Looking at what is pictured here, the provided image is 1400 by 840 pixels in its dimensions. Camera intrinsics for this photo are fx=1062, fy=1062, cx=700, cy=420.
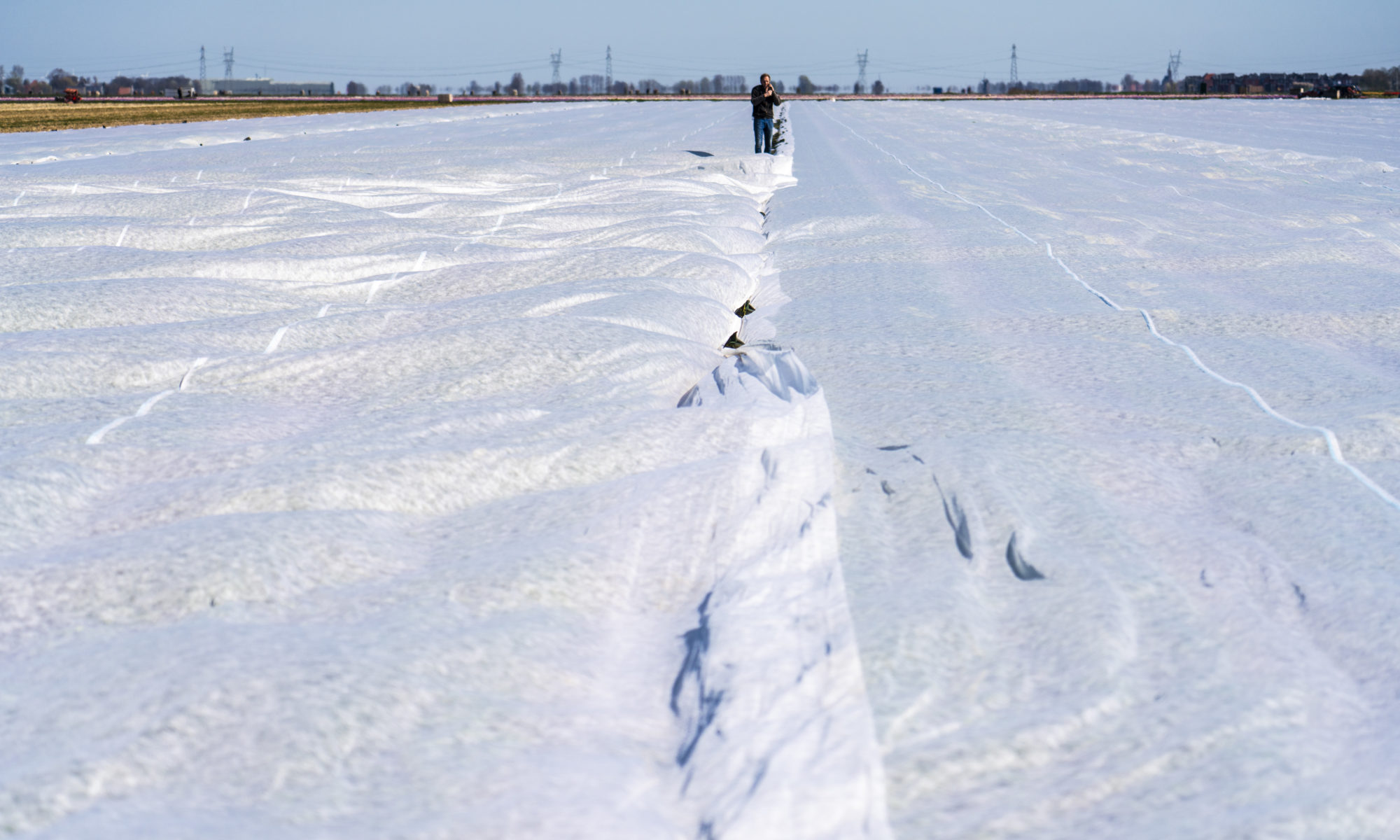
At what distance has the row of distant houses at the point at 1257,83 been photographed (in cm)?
6175

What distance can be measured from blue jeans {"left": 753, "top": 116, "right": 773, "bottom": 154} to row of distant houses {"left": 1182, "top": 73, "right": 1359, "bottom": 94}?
54.5m

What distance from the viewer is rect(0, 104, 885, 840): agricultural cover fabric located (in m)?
1.58

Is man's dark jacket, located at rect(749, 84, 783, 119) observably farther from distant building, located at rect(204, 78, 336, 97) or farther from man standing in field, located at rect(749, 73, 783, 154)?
distant building, located at rect(204, 78, 336, 97)

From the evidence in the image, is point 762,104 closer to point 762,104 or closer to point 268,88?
point 762,104

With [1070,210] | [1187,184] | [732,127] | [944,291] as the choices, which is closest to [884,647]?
[944,291]

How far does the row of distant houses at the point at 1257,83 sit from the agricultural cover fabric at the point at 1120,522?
61881 millimetres

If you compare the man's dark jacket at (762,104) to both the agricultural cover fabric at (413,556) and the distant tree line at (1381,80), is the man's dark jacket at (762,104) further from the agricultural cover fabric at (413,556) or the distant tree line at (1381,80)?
the distant tree line at (1381,80)

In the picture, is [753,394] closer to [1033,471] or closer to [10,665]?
[1033,471]

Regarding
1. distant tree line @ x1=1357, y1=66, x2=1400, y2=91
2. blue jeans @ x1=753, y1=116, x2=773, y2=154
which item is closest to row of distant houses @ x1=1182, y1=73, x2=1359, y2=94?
distant tree line @ x1=1357, y1=66, x2=1400, y2=91

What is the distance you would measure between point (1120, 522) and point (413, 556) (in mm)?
1596

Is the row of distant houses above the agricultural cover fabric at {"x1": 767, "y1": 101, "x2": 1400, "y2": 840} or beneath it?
above

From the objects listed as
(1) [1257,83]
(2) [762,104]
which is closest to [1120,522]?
(2) [762,104]

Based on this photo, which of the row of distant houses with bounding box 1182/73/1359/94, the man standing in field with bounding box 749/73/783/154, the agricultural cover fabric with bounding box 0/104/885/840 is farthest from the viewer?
the row of distant houses with bounding box 1182/73/1359/94

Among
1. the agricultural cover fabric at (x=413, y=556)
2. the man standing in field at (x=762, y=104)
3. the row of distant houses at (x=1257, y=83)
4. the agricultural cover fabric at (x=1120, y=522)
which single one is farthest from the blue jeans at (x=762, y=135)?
the row of distant houses at (x=1257, y=83)
